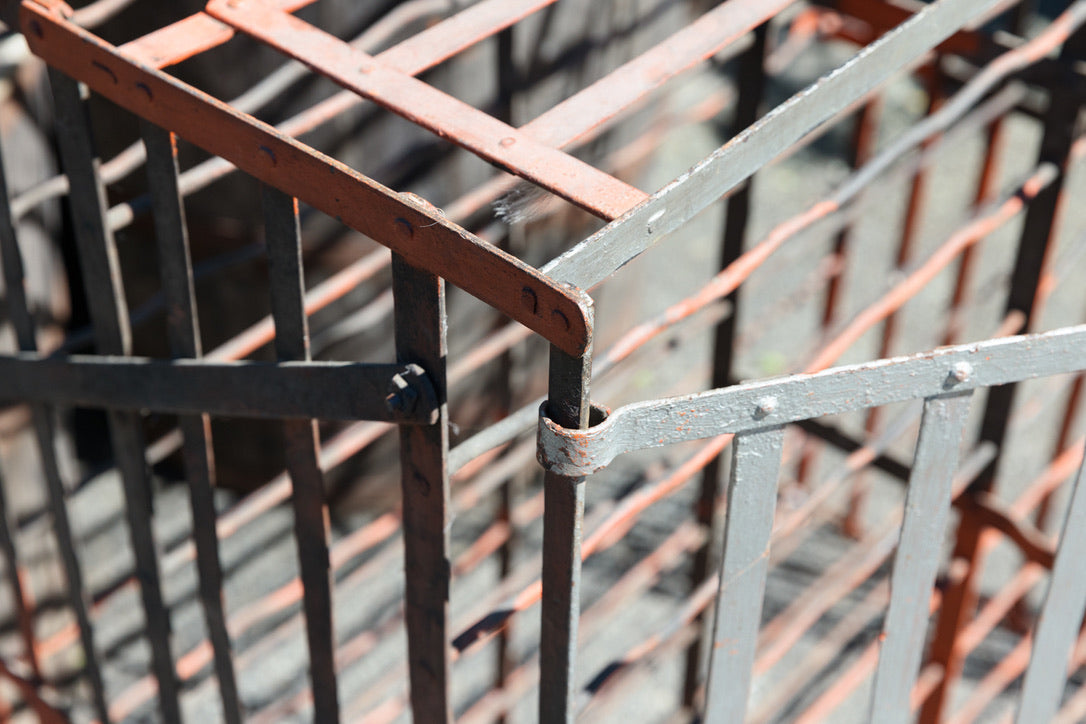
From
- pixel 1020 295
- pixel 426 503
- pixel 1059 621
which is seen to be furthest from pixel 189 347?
pixel 1020 295

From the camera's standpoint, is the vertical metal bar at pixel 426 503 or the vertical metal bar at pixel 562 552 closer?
the vertical metal bar at pixel 562 552

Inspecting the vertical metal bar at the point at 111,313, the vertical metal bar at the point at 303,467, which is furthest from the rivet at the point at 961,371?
the vertical metal bar at the point at 111,313

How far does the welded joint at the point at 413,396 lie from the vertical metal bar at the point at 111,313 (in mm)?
604

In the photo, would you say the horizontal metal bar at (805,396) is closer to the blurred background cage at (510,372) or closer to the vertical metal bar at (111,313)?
the blurred background cage at (510,372)

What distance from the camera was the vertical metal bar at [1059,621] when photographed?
1.53 meters

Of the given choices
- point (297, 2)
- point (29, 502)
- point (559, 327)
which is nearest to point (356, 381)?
point (559, 327)

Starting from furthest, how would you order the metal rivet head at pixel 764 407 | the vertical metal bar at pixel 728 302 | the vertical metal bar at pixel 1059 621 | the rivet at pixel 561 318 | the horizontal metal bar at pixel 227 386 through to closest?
the vertical metal bar at pixel 728 302 < the vertical metal bar at pixel 1059 621 < the horizontal metal bar at pixel 227 386 < the metal rivet head at pixel 764 407 < the rivet at pixel 561 318

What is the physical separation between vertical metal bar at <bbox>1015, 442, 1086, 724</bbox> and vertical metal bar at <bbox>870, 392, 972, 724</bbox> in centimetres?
18

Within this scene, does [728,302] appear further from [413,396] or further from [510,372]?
[413,396]

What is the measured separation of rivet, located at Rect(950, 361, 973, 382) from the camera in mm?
1335

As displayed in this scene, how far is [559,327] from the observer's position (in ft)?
3.66

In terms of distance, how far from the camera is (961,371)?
1338 mm

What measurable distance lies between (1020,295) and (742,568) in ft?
4.76

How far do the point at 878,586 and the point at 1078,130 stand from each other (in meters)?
1.77
